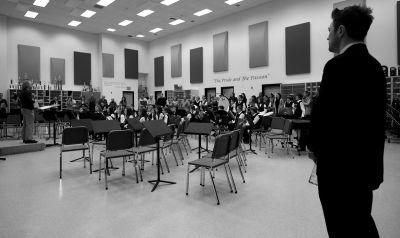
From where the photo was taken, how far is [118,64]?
774 inches

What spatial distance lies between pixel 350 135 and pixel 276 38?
12.7m

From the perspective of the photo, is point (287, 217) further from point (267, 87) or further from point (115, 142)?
point (267, 87)

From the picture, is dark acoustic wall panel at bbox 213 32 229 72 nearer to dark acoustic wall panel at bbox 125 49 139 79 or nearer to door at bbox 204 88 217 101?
door at bbox 204 88 217 101

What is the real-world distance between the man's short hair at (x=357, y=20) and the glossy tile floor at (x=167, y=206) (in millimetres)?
2216

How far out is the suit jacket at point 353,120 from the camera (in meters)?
1.44

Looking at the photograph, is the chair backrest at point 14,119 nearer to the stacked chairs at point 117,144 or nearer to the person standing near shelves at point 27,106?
the person standing near shelves at point 27,106

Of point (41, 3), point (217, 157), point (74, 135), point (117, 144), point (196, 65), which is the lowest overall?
point (217, 157)

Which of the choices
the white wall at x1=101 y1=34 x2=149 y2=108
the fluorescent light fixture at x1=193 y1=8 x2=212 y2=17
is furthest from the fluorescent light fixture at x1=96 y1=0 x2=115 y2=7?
the white wall at x1=101 y1=34 x2=149 y2=108

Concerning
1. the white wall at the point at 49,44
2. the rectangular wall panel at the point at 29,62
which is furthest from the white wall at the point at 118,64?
the rectangular wall panel at the point at 29,62

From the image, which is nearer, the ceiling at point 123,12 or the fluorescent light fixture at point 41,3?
the fluorescent light fixture at point 41,3

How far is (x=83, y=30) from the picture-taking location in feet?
60.1

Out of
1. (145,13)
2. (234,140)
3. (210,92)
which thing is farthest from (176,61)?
(234,140)

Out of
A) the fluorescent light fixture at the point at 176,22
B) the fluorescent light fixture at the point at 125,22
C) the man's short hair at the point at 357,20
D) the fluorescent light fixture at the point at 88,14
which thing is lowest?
the man's short hair at the point at 357,20

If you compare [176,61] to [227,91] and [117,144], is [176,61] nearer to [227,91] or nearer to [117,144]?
[227,91]
